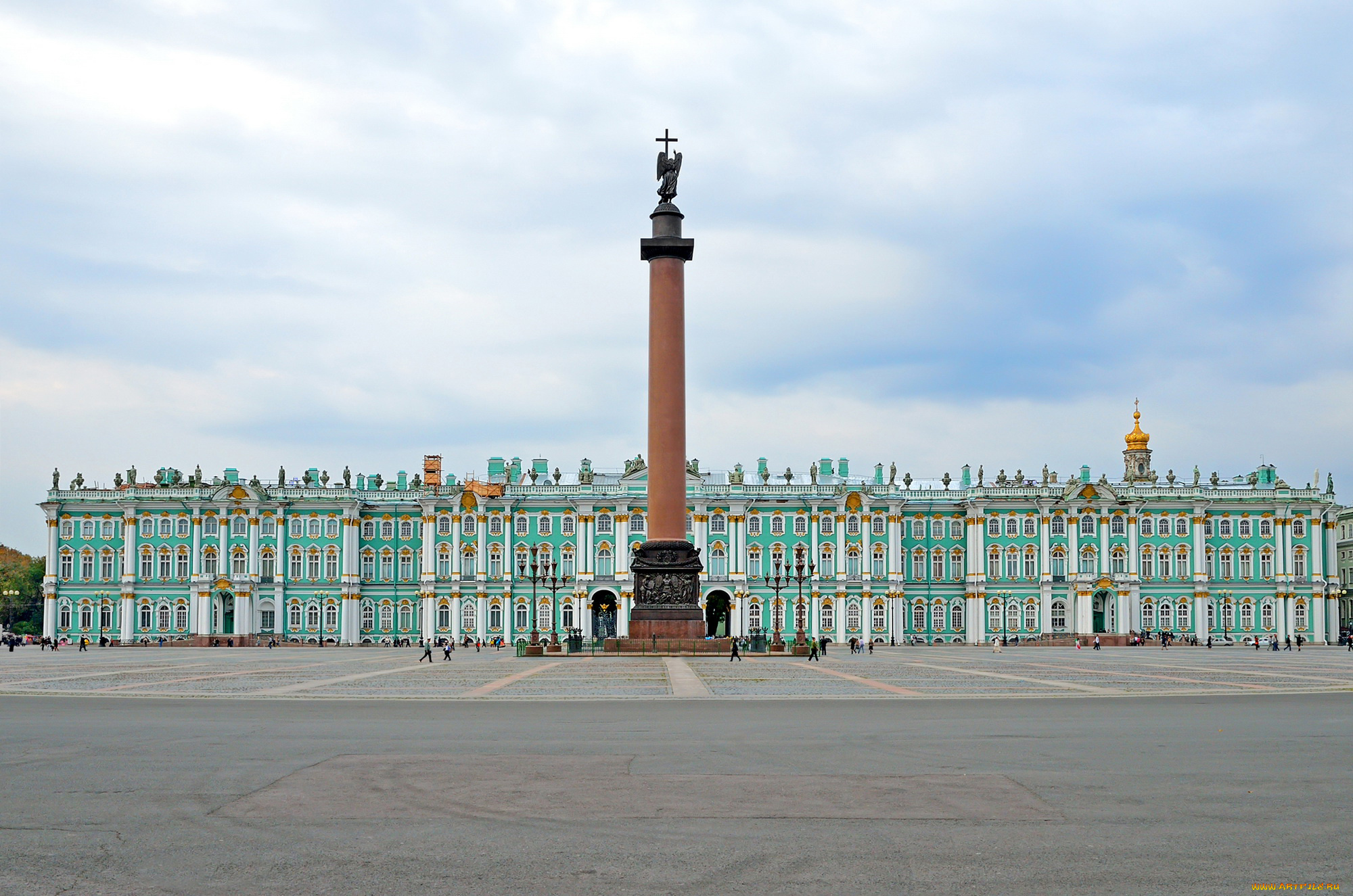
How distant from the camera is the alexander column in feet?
186

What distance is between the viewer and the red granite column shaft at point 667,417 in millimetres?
56625

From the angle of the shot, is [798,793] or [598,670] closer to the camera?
[798,793]

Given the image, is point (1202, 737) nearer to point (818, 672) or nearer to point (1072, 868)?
point (1072, 868)

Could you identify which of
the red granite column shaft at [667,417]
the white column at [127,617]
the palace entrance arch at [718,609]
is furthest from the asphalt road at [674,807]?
the white column at [127,617]

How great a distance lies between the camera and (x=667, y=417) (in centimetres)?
5662

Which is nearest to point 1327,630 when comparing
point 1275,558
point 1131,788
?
point 1275,558

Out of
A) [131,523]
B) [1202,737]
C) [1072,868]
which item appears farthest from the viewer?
[131,523]

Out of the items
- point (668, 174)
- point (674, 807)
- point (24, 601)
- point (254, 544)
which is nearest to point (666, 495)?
point (668, 174)

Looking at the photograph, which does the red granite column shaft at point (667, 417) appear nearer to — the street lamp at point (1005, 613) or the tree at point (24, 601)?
the street lamp at point (1005, 613)

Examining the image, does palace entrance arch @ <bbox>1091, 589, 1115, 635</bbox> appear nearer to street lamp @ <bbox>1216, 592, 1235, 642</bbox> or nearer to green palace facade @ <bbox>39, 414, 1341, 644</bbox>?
green palace facade @ <bbox>39, 414, 1341, 644</bbox>

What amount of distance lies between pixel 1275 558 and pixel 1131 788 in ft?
319

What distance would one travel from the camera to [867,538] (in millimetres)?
100625

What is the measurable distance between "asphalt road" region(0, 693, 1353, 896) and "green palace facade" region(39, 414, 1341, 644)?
78105 millimetres

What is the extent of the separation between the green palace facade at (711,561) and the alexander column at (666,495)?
137ft
